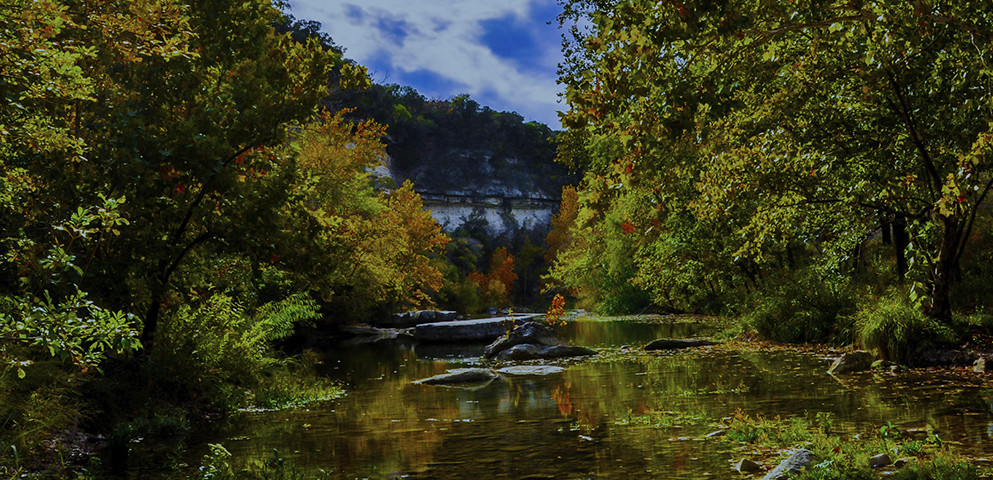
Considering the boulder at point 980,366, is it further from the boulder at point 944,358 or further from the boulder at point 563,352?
the boulder at point 563,352

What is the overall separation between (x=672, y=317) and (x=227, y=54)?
1223 inches

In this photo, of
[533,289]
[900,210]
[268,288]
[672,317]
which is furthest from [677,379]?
[533,289]

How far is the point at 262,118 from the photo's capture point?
1227cm

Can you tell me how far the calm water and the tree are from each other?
7.39 ft

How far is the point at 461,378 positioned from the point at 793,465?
36.1 ft

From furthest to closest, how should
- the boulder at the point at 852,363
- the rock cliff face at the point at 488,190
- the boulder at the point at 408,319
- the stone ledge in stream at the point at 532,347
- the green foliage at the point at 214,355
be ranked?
the rock cliff face at the point at 488,190
the boulder at the point at 408,319
the stone ledge in stream at the point at 532,347
the boulder at the point at 852,363
the green foliage at the point at 214,355

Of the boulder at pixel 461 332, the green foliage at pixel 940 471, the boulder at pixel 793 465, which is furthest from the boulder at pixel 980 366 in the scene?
the boulder at pixel 461 332

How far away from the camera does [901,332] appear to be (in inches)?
560

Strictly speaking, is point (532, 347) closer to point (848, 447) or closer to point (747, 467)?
point (747, 467)

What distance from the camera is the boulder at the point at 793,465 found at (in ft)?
20.5

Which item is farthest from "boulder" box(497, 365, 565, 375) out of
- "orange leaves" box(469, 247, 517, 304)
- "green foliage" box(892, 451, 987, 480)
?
"orange leaves" box(469, 247, 517, 304)

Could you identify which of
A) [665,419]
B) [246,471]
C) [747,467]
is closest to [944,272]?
[665,419]

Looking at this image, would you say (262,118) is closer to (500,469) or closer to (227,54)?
(227,54)

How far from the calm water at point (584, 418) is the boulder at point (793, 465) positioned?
1.95 feet
